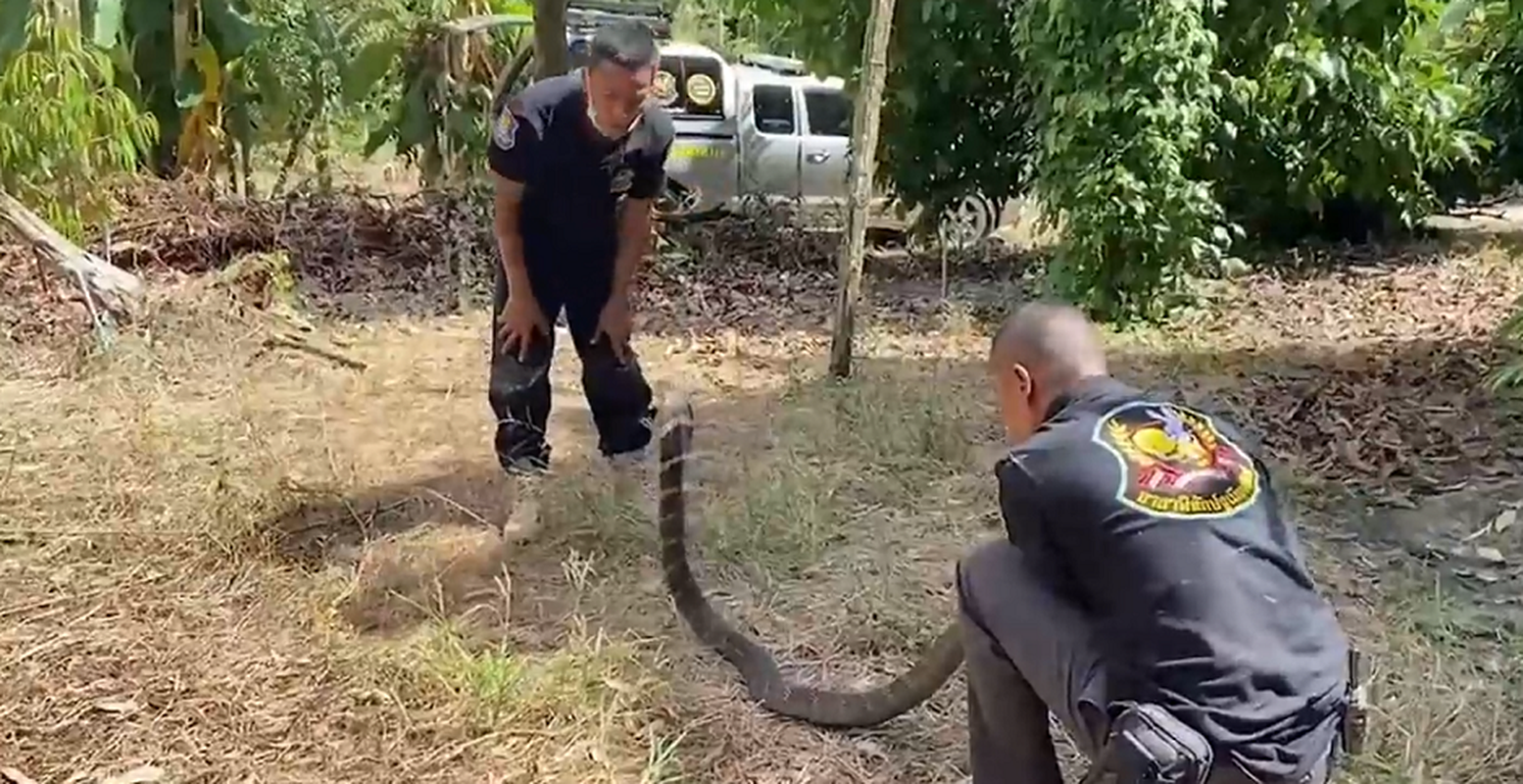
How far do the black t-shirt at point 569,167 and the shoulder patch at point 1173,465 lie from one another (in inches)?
90.6

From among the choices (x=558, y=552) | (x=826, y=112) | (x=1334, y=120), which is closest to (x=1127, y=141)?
(x=1334, y=120)

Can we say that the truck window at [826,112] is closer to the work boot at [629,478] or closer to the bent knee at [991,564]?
the work boot at [629,478]

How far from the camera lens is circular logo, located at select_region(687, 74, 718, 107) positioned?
11.0 m

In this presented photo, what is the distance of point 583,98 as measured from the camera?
4.15 m

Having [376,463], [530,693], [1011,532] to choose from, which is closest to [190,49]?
[376,463]

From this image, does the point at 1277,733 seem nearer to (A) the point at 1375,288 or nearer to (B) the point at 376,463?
(B) the point at 376,463

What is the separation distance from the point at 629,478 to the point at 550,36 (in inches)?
152

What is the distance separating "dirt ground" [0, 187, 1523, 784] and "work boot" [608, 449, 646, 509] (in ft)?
0.32

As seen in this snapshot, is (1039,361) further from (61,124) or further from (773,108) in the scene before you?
(773,108)

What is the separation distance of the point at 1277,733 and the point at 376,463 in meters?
3.42

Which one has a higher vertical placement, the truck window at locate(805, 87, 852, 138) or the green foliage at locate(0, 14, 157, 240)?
the green foliage at locate(0, 14, 157, 240)

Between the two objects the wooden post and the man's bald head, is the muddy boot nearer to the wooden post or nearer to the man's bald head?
the wooden post

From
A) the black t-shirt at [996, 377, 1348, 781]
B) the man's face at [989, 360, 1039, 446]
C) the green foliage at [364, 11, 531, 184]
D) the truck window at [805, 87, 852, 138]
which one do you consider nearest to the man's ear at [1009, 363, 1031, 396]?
the man's face at [989, 360, 1039, 446]

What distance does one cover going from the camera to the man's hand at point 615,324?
4.49 meters
